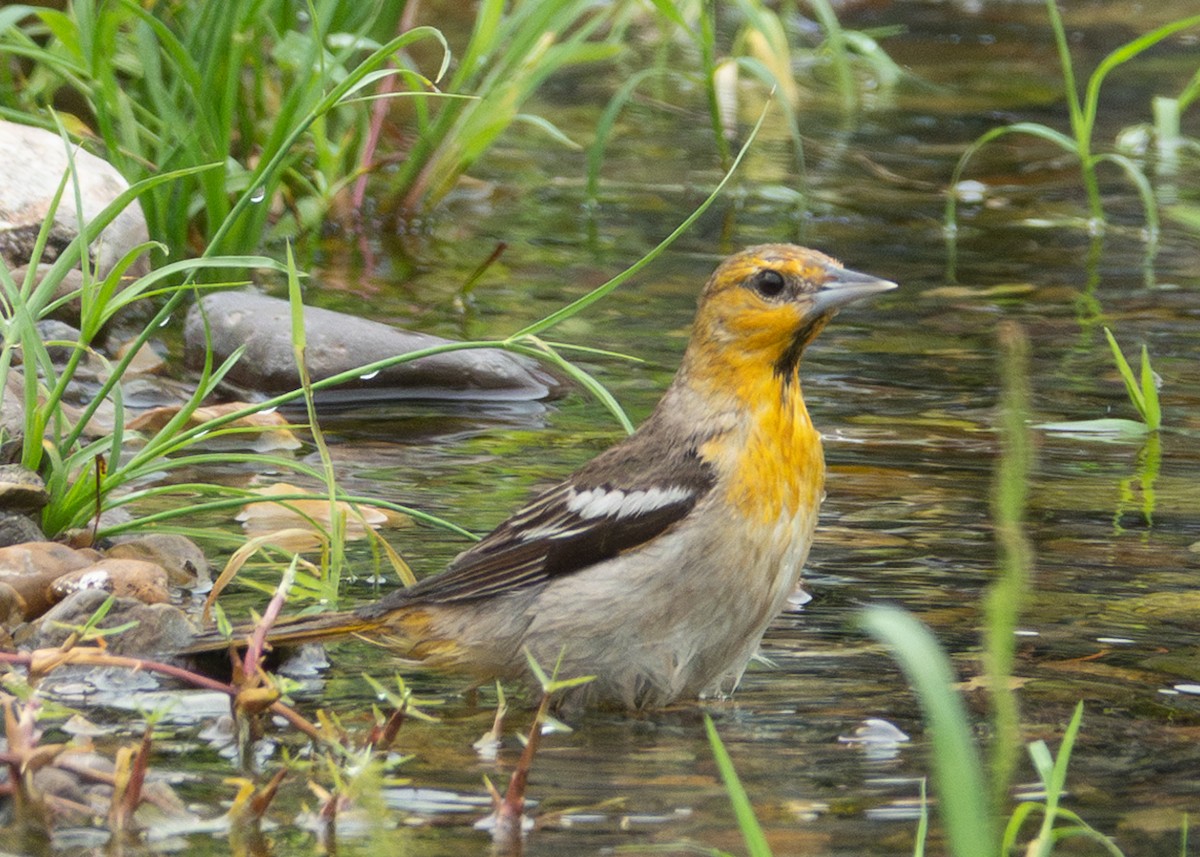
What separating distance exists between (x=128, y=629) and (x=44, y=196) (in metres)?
2.87

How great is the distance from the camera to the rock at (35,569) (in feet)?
13.5

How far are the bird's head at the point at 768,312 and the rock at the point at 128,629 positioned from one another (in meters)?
1.28

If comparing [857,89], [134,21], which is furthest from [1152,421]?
[857,89]

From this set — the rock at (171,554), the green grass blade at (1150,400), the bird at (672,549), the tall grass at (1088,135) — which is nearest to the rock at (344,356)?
the rock at (171,554)

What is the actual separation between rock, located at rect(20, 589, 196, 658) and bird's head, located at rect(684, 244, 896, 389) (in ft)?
4.20

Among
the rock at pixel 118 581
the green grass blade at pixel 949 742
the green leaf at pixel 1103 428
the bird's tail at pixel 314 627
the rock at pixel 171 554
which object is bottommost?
the rock at pixel 171 554

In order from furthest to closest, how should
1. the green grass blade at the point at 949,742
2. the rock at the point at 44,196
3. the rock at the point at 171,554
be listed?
the rock at the point at 44,196, the rock at the point at 171,554, the green grass blade at the point at 949,742

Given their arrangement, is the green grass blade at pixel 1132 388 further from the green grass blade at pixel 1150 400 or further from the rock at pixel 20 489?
the rock at pixel 20 489

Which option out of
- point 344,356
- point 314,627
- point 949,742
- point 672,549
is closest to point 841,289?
point 672,549

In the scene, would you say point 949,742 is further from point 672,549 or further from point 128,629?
point 128,629

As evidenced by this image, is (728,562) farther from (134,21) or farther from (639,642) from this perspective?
(134,21)

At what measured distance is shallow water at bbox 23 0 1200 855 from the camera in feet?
10.7

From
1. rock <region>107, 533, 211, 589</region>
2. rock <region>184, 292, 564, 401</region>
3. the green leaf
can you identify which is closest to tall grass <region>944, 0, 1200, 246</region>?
the green leaf

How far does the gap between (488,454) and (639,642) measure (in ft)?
5.92
